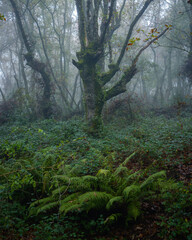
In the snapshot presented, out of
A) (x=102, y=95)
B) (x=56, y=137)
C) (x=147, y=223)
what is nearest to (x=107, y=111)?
(x=102, y=95)

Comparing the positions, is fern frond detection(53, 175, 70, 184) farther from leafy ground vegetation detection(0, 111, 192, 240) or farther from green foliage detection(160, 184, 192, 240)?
green foliage detection(160, 184, 192, 240)

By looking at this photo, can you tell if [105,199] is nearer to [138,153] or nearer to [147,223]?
[147,223]

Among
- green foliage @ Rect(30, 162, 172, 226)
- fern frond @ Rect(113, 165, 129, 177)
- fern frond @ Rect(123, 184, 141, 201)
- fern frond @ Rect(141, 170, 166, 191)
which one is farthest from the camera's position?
fern frond @ Rect(113, 165, 129, 177)

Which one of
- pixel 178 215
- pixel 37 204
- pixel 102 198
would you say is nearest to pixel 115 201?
pixel 102 198

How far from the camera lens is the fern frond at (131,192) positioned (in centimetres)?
378

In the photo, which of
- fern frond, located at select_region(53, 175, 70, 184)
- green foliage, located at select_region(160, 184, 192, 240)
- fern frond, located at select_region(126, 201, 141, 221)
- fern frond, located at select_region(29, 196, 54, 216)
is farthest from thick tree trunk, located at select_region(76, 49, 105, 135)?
green foliage, located at select_region(160, 184, 192, 240)

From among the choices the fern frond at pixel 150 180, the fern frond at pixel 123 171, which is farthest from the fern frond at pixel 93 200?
the fern frond at pixel 123 171

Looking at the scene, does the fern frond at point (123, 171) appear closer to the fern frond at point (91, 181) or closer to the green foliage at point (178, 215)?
the fern frond at point (91, 181)

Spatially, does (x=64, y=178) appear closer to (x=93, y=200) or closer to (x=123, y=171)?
(x=93, y=200)

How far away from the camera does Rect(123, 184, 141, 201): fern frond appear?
3.78m

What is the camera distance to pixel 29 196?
15.5 feet

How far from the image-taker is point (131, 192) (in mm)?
3912

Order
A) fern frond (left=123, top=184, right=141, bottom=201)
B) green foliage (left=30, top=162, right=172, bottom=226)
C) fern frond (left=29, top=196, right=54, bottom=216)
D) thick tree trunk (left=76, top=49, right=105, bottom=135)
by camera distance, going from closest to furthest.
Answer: green foliage (left=30, top=162, right=172, bottom=226) < fern frond (left=123, top=184, right=141, bottom=201) < fern frond (left=29, top=196, right=54, bottom=216) < thick tree trunk (left=76, top=49, right=105, bottom=135)

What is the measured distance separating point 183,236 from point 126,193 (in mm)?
1152
